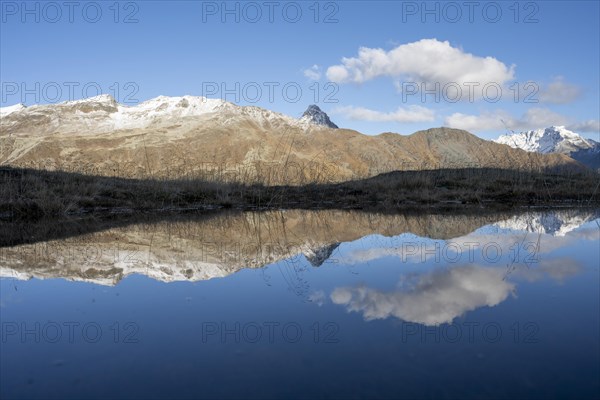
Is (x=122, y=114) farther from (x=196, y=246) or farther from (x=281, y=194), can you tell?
(x=196, y=246)

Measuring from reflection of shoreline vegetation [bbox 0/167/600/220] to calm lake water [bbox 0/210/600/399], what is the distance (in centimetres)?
446

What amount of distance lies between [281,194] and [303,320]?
9282mm

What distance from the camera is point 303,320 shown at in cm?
230

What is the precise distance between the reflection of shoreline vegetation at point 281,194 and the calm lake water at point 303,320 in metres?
4.46

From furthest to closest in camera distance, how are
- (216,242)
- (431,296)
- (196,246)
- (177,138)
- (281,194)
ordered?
(177,138), (281,194), (216,242), (196,246), (431,296)

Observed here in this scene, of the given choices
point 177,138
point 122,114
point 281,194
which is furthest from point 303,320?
point 122,114

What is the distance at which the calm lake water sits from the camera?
163 centimetres

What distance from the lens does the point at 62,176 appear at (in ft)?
37.5

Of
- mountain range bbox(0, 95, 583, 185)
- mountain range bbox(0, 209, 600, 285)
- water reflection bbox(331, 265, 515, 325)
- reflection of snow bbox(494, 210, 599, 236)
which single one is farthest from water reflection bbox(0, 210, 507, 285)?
mountain range bbox(0, 95, 583, 185)

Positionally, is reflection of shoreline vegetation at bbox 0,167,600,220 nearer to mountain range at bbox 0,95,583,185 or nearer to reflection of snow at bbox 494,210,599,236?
reflection of snow at bbox 494,210,599,236

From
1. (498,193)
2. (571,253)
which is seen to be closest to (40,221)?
(571,253)

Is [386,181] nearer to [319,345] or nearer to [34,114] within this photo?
[319,345]

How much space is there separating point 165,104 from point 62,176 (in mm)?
168794

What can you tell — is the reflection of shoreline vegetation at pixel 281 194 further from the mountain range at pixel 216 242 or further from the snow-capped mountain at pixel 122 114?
the snow-capped mountain at pixel 122 114
